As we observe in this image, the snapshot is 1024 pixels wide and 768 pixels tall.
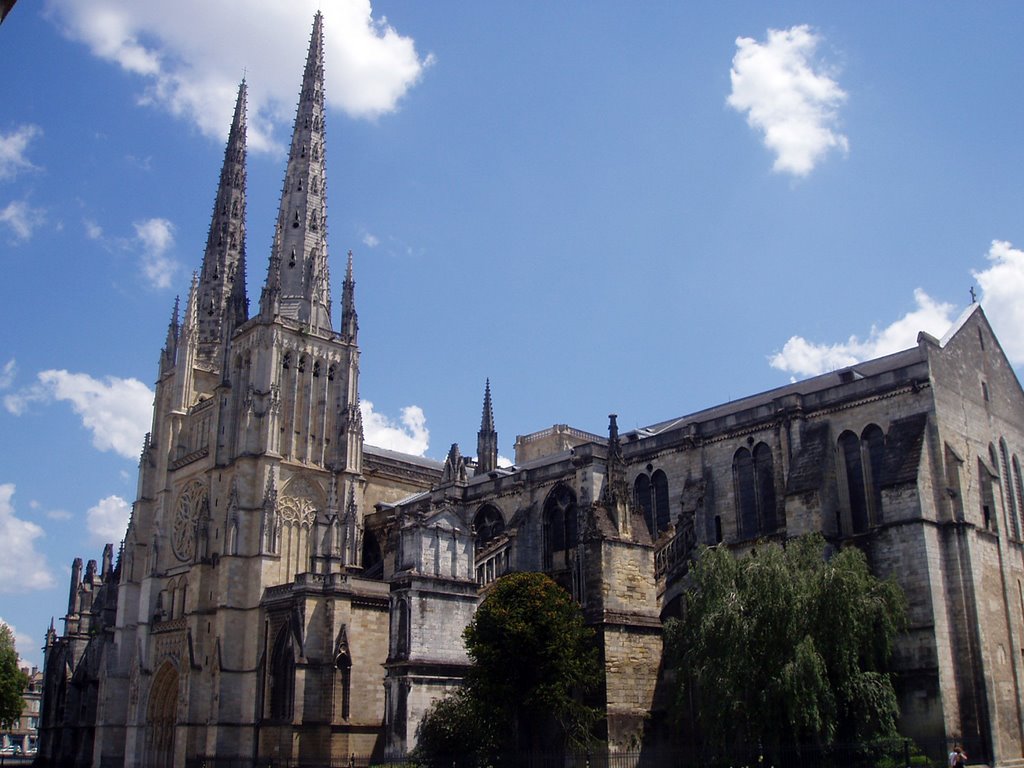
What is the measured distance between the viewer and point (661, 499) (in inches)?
1506

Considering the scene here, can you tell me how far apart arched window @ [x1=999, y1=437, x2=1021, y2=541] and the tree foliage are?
14961 millimetres

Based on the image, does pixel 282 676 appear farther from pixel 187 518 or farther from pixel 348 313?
pixel 348 313

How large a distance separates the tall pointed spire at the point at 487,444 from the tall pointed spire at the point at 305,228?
31.6ft

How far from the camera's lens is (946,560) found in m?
28.8

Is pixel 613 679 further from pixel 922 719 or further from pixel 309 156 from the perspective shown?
pixel 309 156

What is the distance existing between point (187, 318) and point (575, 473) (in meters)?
26.4

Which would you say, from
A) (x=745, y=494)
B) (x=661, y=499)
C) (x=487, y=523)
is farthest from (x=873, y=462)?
(x=487, y=523)

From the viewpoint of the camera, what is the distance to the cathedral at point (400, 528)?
94.3ft

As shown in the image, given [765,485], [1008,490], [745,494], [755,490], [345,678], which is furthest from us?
[345,678]

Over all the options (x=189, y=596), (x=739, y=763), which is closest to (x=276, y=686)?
(x=189, y=596)

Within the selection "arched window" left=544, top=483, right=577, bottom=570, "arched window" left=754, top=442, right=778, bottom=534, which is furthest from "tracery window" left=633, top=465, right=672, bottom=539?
"arched window" left=754, top=442, right=778, bottom=534

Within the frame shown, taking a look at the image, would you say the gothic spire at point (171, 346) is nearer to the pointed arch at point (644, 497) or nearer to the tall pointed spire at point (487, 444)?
the tall pointed spire at point (487, 444)

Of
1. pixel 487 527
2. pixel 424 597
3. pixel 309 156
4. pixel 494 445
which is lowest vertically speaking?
pixel 424 597

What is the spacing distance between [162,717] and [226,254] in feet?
90.3
